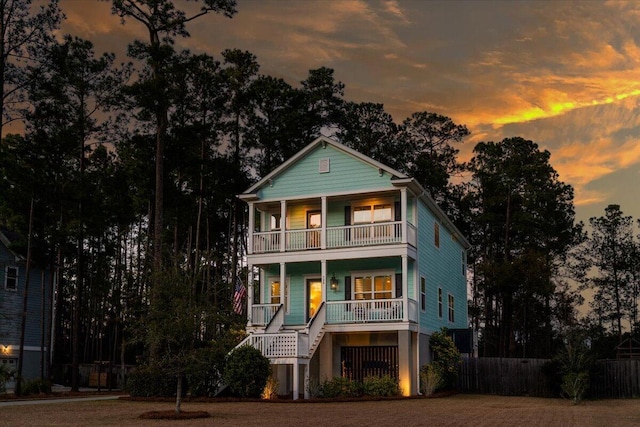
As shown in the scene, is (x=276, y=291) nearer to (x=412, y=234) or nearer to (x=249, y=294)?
(x=249, y=294)

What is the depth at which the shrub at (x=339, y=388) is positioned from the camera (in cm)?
2745

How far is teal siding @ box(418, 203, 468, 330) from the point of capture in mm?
31734

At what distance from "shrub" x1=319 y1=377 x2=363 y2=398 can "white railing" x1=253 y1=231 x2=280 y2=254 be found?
21.6 ft

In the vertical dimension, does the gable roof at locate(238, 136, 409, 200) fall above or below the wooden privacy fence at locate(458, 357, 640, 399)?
above

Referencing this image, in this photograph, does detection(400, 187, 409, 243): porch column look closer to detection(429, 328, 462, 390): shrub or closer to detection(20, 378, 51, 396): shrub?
detection(429, 328, 462, 390): shrub

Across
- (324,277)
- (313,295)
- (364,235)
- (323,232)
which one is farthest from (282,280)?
(364,235)

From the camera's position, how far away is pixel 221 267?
186 ft

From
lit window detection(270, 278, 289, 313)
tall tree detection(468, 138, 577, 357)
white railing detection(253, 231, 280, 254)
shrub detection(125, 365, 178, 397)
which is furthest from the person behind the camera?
tall tree detection(468, 138, 577, 357)

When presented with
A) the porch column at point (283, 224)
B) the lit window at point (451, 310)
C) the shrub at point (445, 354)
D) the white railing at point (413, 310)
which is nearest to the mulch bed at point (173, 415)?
the white railing at point (413, 310)

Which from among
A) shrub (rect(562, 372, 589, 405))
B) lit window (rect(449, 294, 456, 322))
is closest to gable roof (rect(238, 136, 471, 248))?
lit window (rect(449, 294, 456, 322))

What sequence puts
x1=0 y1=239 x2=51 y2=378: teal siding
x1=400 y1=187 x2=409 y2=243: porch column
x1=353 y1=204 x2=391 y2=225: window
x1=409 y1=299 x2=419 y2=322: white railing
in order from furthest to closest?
x1=0 y1=239 x2=51 y2=378: teal siding → x1=353 y1=204 x2=391 y2=225: window → x1=400 y1=187 x2=409 y2=243: porch column → x1=409 y1=299 x2=419 y2=322: white railing

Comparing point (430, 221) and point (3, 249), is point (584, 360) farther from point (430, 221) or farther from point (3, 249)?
point (3, 249)

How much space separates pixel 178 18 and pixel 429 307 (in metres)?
18.0

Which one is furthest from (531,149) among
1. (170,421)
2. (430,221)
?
(170,421)
